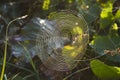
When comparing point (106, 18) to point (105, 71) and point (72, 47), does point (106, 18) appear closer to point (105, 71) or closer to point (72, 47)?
point (72, 47)

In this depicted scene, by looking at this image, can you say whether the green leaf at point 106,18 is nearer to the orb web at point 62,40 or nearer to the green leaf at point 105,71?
the orb web at point 62,40

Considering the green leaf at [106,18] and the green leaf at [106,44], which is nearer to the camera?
the green leaf at [106,44]

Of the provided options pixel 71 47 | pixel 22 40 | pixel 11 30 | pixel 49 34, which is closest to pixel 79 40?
pixel 71 47

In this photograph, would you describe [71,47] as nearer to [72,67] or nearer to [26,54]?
[72,67]

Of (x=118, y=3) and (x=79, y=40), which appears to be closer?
(x=79, y=40)

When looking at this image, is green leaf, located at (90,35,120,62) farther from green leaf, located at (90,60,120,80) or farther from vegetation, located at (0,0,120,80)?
green leaf, located at (90,60,120,80)

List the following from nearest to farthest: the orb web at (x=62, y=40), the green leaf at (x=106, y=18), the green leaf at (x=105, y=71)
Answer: the green leaf at (x=105, y=71) < the orb web at (x=62, y=40) < the green leaf at (x=106, y=18)

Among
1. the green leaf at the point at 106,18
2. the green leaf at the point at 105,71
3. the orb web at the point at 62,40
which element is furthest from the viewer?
the green leaf at the point at 106,18

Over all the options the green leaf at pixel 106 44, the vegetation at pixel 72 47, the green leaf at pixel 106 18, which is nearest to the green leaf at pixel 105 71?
the vegetation at pixel 72 47

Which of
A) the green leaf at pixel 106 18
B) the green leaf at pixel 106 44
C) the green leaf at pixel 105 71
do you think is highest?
the green leaf at pixel 106 18
